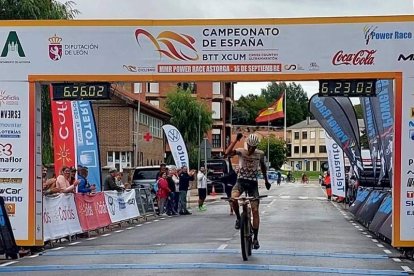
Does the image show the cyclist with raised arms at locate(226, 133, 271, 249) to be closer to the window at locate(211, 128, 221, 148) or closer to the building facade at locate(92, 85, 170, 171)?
the building facade at locate(92, 85, 170, 171)

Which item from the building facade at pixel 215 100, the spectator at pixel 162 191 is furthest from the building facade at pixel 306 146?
the spectator at pixel 162 191

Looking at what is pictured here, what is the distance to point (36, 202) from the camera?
645 inches

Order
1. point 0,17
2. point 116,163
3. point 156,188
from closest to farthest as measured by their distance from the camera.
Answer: point 0,17, point 156,188, point 116,163

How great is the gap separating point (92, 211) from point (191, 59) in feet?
21.9

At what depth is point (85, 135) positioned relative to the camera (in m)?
23.8

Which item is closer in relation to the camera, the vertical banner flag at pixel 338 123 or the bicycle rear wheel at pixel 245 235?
the bicycle rear wheel at pixel 245 235

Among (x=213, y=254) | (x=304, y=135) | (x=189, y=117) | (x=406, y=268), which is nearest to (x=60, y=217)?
(x=213, y=254)

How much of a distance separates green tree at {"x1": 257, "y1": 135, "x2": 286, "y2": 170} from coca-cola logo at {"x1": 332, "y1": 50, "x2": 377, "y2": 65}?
10556 cm

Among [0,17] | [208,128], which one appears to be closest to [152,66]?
[0,17]

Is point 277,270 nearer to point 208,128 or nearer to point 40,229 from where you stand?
point 40,229

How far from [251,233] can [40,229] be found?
464cm

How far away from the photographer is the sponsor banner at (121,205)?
2333 cm

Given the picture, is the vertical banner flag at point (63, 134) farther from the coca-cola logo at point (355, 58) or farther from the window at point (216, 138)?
the window at point (216, 138)

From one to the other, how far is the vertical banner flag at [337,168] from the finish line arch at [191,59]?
20584mm
